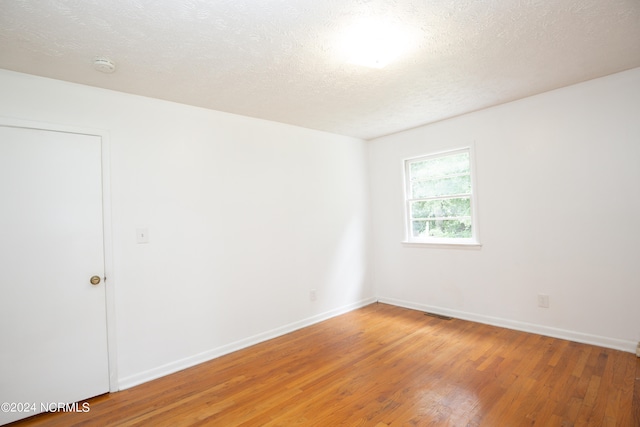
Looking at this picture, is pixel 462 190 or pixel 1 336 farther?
pixel 462 190

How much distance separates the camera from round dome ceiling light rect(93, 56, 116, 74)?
2.15m

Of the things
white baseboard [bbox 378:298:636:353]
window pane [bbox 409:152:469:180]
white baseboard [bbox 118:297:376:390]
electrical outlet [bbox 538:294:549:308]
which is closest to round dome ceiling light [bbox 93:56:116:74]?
white baseboard [bbox 118:297:376:390]

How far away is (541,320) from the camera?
326 cm

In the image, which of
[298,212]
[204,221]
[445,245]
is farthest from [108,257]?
[445,245]

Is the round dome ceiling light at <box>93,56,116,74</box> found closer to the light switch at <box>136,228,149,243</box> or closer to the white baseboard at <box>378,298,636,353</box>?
the light switch at <box>136,228,149,243</box>

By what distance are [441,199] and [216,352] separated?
3.22 meters

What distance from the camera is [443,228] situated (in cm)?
415

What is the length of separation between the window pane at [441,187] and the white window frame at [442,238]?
0.29 ft

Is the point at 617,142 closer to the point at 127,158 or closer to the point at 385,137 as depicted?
the point at 385,137

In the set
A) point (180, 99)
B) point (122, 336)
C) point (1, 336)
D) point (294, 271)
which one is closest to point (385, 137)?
point (294, 271)

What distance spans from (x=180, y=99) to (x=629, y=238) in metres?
4.23

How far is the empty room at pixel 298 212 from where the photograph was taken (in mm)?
2016

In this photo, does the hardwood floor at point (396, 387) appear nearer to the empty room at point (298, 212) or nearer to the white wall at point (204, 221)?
the empty room at point (298, 212)

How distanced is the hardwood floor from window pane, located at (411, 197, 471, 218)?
1.47m
